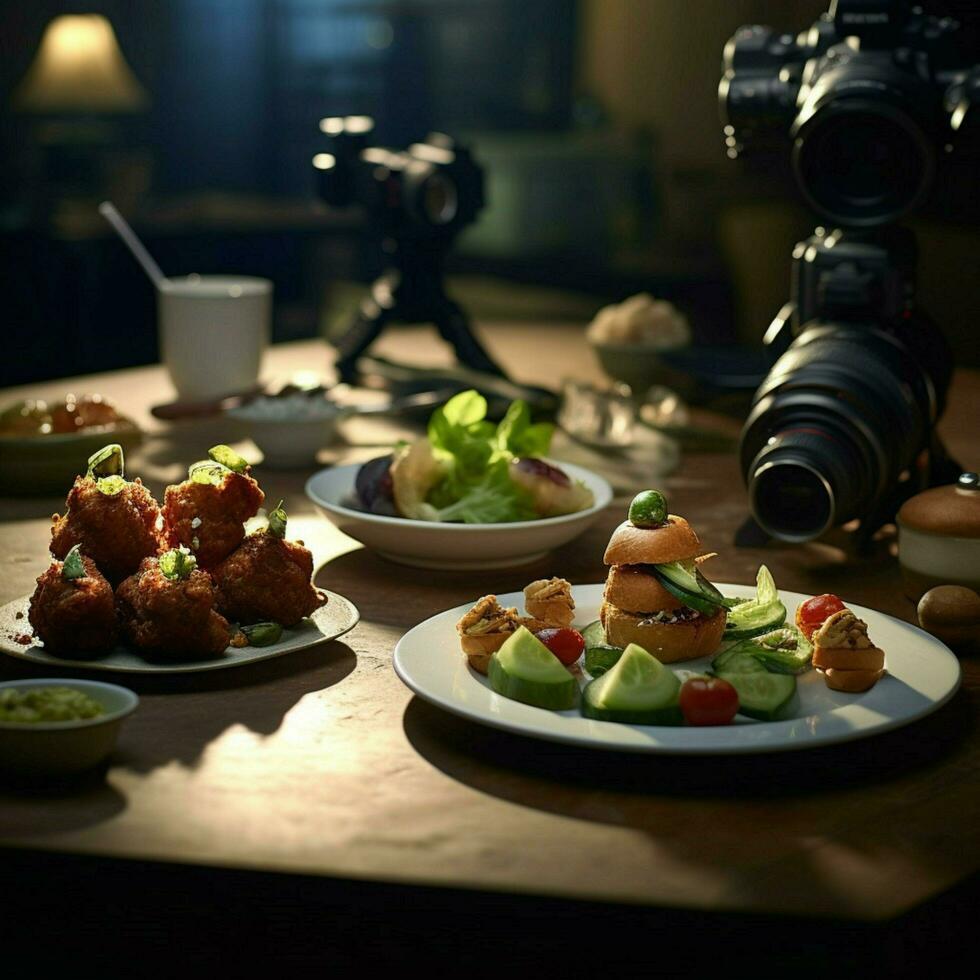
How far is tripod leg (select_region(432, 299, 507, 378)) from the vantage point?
205 cm

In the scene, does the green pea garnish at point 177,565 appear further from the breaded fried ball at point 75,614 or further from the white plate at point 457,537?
the white plate at point 457,537

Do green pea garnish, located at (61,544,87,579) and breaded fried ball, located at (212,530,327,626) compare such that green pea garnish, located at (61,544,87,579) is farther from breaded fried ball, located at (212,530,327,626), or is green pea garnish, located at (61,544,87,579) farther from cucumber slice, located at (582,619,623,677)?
cucumber slice, located at (582,619,623,677)

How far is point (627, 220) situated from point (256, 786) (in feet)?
11.2

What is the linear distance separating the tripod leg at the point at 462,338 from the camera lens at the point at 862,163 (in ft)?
2.40

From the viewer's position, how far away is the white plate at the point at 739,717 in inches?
32.0

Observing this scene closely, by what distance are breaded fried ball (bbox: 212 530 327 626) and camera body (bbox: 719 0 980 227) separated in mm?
646

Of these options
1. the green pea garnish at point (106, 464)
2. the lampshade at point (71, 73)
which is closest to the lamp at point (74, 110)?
the lampshade at point (71, 73)

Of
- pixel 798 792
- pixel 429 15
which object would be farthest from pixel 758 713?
pixel 429 15

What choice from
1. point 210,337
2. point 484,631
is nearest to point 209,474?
point 484,631

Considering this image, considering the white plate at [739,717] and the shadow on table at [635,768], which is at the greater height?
the white plate at [739,717]

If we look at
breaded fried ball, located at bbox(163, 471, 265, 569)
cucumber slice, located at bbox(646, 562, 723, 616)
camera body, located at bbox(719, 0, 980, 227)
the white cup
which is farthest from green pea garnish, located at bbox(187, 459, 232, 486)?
the white cup

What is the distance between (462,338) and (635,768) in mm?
1285

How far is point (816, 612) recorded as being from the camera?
1014mm

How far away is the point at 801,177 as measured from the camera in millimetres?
1371
